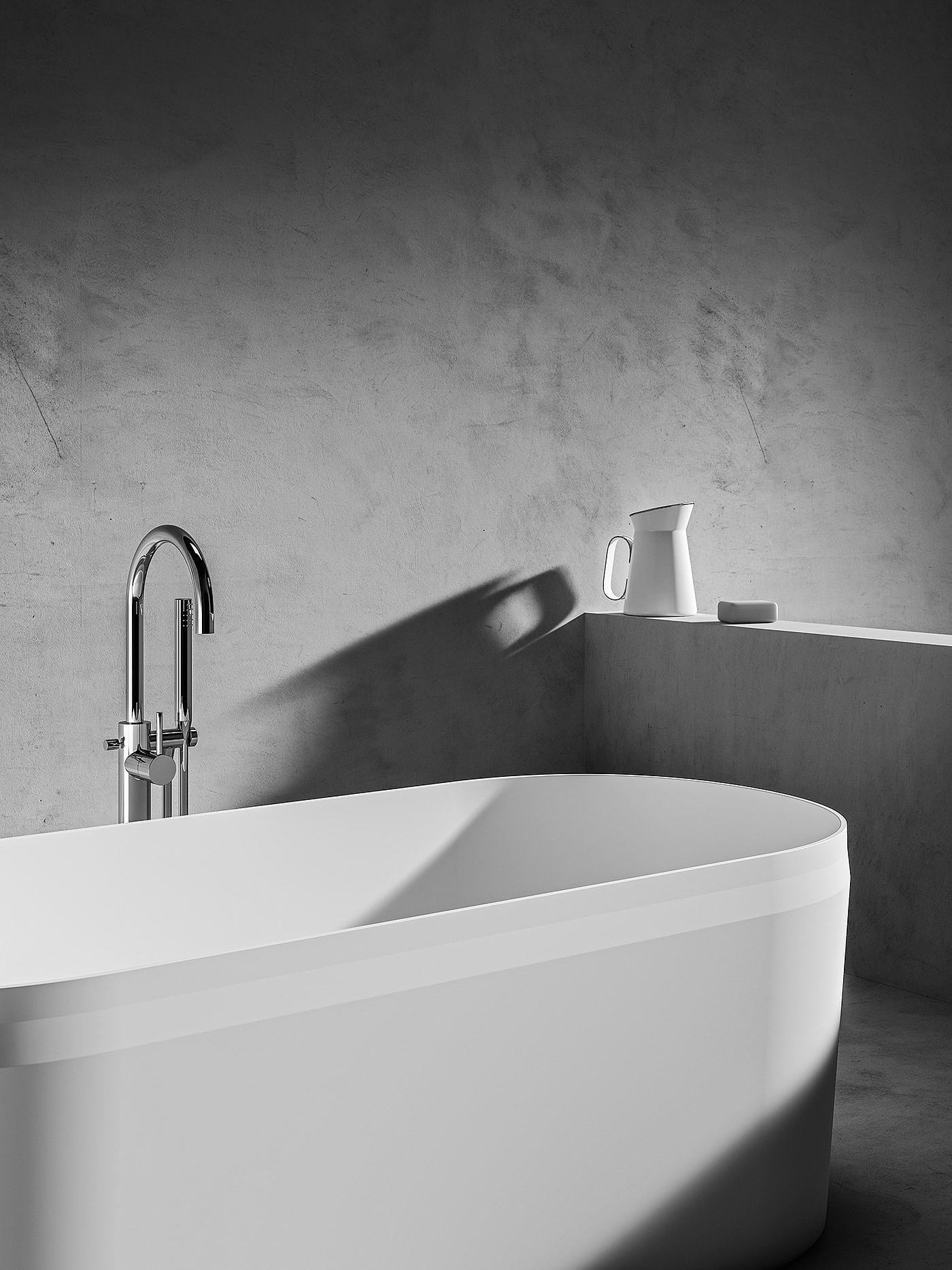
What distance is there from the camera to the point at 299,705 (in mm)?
3375

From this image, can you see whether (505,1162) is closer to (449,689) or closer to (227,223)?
(449,689)

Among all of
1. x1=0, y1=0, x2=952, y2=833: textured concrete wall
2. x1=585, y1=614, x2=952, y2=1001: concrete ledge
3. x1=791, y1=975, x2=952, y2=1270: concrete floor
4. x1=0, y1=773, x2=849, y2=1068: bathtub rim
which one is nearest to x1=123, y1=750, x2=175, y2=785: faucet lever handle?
x1=0, y1=0, x2=952, y2=833: textured concrete wall

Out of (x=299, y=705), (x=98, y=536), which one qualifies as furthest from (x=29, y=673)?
(x=299, y=705)

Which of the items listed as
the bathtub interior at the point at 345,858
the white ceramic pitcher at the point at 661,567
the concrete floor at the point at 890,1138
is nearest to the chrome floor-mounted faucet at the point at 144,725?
the bathtub interior at the point at 345,858

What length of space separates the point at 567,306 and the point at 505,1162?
2622mm

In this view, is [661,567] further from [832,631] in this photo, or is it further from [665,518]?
[832,631]

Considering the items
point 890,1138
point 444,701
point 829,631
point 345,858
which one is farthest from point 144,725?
point 829,631

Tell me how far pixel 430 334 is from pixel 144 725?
1499mm

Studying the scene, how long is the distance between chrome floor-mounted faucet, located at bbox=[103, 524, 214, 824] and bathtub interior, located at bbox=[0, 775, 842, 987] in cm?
19

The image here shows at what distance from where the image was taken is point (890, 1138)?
233 cm

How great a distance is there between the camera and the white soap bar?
336cm

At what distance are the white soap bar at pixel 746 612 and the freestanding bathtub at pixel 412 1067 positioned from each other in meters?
1.14

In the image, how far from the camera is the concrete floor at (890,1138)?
1968 millimetres

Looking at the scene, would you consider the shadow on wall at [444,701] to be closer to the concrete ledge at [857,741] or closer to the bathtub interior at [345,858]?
the concrete ledge at [857,741]
